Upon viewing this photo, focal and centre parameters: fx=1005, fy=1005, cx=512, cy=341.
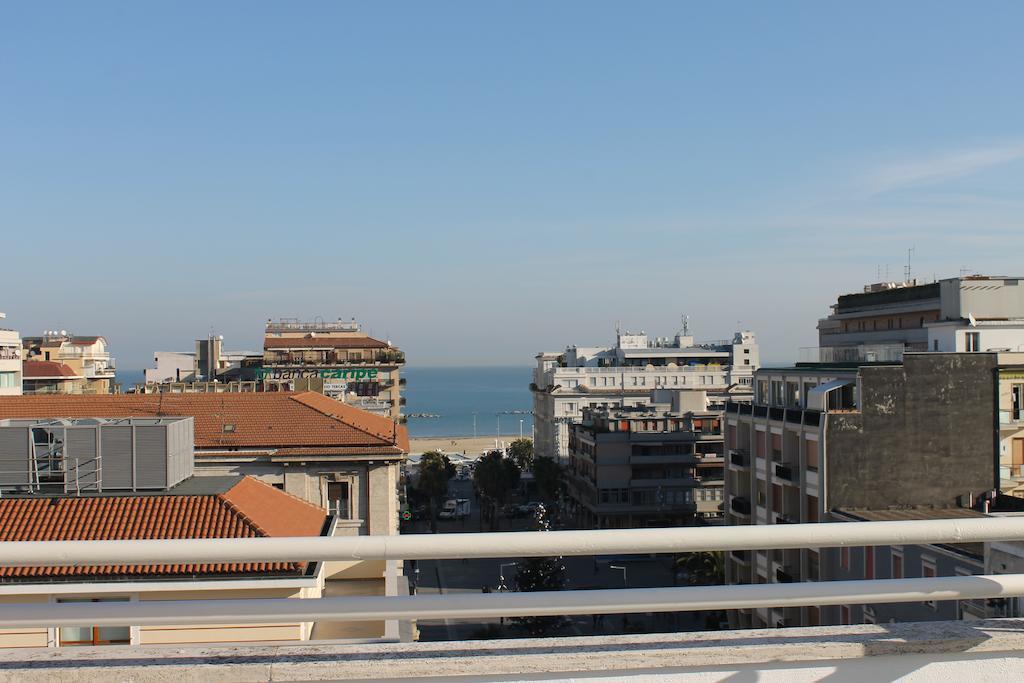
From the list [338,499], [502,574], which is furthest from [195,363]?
[338,499]

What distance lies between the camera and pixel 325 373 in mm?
92000

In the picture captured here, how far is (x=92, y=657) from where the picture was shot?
357cm

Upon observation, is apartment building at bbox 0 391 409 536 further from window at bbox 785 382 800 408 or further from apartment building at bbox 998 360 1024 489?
apartment building at bbox 998 360 1024 489

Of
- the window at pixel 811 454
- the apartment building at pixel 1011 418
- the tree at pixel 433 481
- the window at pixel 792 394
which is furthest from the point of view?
the tree at pixel 433 481

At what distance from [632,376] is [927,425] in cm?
8126

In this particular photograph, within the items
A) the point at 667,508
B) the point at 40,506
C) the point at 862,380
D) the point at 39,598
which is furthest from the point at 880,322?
the point at 39,598

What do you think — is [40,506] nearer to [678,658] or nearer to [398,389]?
[678,658]

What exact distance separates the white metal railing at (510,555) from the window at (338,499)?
93.6 ft

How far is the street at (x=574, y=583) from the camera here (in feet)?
138

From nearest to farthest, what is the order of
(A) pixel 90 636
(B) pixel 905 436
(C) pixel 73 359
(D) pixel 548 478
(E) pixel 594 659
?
(E) pixel 594 659
(A) pixel 90 636
(B) pixel 905 436
(D) pixel 548 478
(C) pixel 73 359

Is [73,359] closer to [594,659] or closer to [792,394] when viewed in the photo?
[792,394]

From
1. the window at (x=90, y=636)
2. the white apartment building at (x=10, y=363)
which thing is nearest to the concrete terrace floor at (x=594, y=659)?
the window at (x=90, y=636)

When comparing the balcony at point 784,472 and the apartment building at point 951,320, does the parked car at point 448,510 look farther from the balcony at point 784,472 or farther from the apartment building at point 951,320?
the balcony at point 784,472

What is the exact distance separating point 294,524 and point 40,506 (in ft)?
17.1
